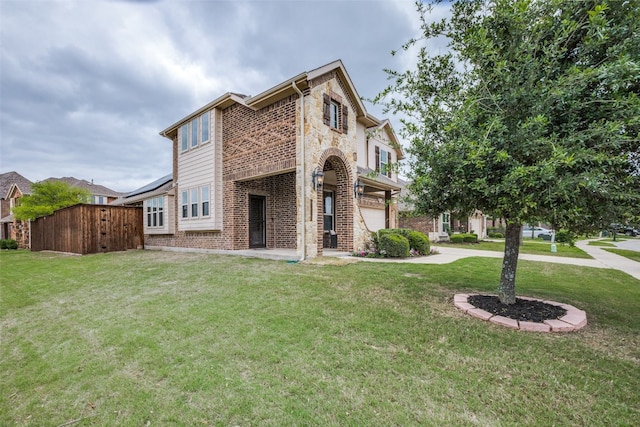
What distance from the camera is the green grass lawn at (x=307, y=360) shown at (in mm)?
2061

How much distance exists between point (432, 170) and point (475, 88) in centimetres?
119

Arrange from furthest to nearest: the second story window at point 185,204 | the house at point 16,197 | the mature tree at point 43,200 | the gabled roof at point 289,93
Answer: the house at point 16,197 → the mature tree at point 43,200 → the second story window at point 185,204 → the gabled roof at point 289,93

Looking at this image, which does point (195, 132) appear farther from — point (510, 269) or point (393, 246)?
point (510, 269)

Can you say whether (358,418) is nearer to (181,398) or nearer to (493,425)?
(493,425)

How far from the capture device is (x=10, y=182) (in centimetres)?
3272

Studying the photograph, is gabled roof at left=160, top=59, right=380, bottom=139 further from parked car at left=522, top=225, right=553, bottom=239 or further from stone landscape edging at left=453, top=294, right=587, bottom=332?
parked car at left=522, top=225, right=553, bottom=239

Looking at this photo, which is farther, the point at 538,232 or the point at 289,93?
the point at 538,232

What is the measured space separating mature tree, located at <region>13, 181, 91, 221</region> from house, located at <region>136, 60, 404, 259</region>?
9.32 meters

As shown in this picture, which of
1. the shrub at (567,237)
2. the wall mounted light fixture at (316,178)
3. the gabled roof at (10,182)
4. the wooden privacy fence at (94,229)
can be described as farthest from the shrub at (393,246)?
the gabled roof at (10,182)

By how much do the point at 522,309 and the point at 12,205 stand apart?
1690 inches

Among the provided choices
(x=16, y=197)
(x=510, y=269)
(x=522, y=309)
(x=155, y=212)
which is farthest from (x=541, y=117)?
(x=16, y=197)

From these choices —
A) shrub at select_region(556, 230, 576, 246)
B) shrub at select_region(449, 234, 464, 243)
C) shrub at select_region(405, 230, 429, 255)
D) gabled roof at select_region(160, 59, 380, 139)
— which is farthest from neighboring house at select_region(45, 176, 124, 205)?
shrub at select_region(556, 230, 576, 246)

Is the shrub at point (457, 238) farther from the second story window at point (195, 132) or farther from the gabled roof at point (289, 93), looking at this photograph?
the second story window at point (195, 132)

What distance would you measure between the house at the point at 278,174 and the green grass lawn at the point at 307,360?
4427 millimetres
